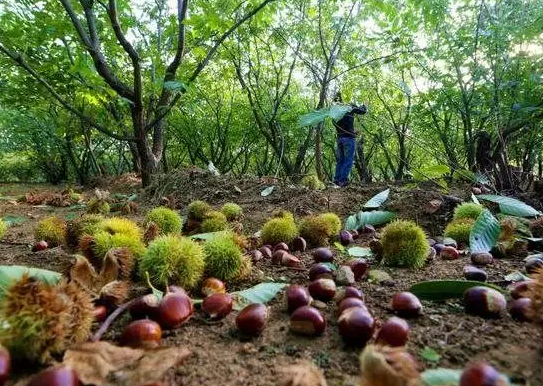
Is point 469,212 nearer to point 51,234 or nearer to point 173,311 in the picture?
point 173,311

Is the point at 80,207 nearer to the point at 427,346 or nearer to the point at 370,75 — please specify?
the point at 427,346

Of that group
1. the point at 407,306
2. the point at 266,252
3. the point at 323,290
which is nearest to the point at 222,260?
the point at 323,290

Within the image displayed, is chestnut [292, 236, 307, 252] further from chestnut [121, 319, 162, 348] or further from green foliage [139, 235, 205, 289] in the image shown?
chestnut [121, 319, 162, 348]

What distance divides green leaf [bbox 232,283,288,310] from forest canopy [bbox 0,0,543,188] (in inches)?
66.1

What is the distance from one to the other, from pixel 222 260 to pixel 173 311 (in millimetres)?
497

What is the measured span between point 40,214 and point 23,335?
15.7 ft

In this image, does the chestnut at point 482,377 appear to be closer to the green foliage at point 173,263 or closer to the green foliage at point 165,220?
the green foliage at point 173,263

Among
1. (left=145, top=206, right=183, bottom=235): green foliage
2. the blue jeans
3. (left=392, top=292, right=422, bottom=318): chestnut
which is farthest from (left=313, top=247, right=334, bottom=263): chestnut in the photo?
the blue jeans

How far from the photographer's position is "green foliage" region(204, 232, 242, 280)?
184cm

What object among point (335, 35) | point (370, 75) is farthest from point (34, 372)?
point (370, 75)

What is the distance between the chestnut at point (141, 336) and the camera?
118 cm

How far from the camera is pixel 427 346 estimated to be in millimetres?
1216

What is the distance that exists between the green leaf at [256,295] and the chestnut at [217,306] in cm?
10

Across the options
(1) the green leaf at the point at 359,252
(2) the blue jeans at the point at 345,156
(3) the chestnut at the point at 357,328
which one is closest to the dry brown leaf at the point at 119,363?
(3) the chestnut at the point at 357,328
